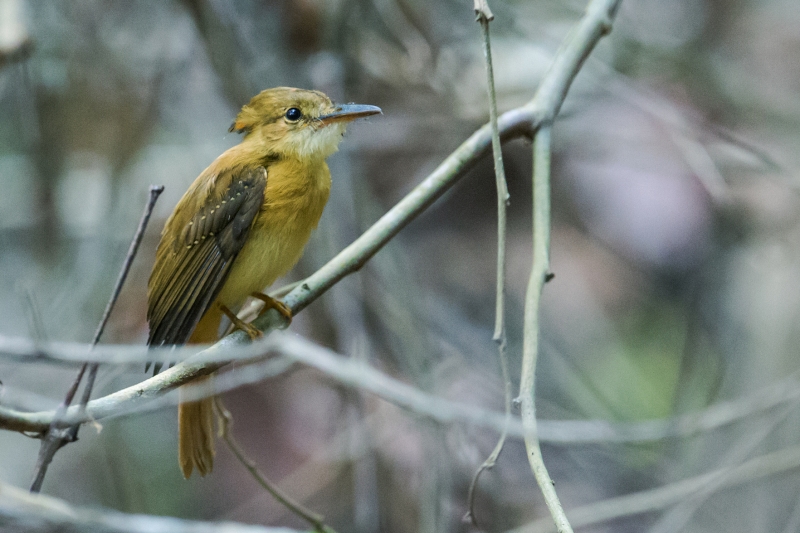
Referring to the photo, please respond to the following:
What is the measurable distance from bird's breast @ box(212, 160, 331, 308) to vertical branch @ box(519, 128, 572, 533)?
2.19ft

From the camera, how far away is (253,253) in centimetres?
239

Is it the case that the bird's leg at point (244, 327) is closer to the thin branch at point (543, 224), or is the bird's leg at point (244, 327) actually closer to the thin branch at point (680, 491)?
the thin branch at point (543, 224)

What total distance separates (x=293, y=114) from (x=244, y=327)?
62cm

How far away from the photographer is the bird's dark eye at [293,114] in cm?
232

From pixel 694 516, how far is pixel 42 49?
3.98 meters

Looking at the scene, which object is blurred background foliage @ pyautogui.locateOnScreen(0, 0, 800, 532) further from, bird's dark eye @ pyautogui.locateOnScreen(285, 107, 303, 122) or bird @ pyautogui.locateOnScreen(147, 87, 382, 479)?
bird's dark eye @ pyautogui.locateOnScreen(285, 107, 303, 122)

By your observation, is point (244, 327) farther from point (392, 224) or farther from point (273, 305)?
point (392, 224)

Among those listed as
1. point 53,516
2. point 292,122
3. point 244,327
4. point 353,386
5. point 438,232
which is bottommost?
point 53,516

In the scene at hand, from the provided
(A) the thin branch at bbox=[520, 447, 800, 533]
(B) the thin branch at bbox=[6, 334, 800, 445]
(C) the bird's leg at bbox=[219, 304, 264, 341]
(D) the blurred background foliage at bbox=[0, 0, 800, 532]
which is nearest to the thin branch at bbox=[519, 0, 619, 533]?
(B) the thin branch at bbox=[6, 334, 800, 445]

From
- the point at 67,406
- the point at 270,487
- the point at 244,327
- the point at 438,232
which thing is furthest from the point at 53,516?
the point at 438,232

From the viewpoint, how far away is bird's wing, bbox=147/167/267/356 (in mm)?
2205

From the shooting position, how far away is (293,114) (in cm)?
233

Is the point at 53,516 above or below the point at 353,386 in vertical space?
below

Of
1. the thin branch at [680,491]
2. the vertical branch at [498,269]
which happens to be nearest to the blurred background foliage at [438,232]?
the thin branch at [680,491]
